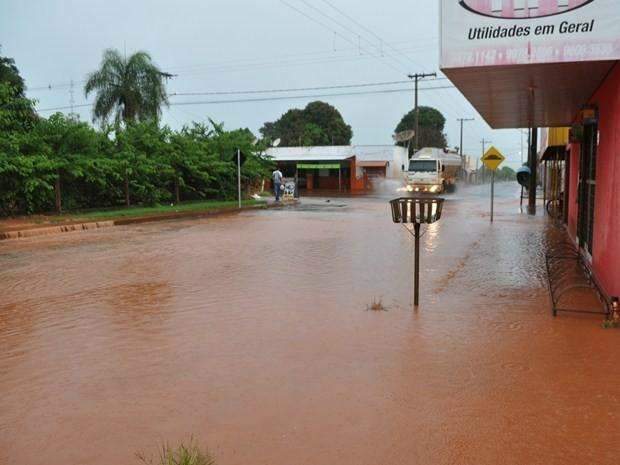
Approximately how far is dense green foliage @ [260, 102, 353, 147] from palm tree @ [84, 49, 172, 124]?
133 feet

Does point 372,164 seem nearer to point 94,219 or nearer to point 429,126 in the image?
point 94,219

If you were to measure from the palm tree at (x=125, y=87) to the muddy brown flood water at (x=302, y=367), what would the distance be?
25.7 metres

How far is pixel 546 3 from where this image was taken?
601 cm

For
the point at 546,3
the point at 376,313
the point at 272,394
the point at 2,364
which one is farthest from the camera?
the point at 376,313

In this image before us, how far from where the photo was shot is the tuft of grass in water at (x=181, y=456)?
3.18 metres

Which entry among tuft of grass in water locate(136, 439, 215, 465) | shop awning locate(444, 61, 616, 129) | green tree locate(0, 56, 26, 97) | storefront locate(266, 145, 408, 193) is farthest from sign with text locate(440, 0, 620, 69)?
storefront locate(266, 145, 408, 193)

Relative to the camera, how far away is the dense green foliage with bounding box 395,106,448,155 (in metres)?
84.2

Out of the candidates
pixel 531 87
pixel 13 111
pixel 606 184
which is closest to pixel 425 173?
pixel 13 111

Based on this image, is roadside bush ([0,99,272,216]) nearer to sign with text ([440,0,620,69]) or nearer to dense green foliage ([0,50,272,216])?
dense green foliage ([0,50,272,216])

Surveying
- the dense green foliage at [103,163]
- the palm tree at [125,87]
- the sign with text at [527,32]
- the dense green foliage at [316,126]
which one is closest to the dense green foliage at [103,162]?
the dense green foliage at [103,163]

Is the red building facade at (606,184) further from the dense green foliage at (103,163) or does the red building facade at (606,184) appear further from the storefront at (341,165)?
the storefront at (341,165)

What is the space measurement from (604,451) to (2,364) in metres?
4.75

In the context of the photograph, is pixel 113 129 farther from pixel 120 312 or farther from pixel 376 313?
pixel 376 313

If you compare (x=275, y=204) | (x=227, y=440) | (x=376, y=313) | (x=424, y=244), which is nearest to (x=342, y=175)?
(x=275, y=204)
